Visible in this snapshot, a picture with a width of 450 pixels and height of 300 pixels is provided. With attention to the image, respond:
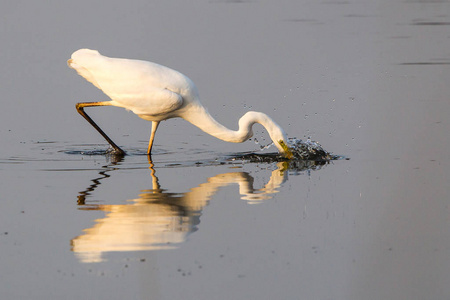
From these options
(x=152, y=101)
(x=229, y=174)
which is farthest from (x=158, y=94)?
(x=229, y=174)

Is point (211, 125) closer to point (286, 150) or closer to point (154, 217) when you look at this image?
point (286, 150)

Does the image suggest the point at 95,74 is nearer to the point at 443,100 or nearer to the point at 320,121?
the point at 320,121

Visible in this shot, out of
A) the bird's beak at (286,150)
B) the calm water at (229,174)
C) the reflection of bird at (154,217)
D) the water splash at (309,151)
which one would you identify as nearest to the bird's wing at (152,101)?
the calm water at (229,174)

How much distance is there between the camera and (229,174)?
11.3 metres

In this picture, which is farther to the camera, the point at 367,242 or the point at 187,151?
the point at 187,151

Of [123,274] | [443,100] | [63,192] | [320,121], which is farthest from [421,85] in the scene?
[123,274]

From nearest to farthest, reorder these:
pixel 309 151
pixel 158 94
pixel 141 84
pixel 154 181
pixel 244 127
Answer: pixel 154 181, pixel 158 94, pixel 141 84, pixel 244 127, pixel 309 151

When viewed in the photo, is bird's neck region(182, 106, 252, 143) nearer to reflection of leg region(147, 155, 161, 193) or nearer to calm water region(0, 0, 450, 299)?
calm water region(0, 0, 450, 299)

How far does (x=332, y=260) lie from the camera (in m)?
7.68

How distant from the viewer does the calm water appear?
7312mm

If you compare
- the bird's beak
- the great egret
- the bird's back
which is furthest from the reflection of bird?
the bird's back

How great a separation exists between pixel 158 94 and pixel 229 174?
1564mm

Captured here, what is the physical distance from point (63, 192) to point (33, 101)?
21.6 ft

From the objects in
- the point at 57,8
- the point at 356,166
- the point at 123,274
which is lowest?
the point at 123,274
